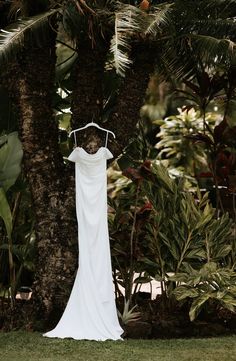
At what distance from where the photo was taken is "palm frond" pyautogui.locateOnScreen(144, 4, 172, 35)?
6.02 m

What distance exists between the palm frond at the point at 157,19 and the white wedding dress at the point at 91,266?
1.20 m

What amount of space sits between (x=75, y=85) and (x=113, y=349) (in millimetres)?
2619

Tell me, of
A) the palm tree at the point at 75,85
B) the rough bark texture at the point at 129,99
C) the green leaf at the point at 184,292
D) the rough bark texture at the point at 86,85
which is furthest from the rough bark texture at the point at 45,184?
the green leaf at the point at 184,292

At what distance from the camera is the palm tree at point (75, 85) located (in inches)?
259

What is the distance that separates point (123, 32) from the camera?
6082mm

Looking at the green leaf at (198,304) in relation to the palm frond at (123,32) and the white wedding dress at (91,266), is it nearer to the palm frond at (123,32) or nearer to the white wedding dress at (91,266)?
the white wedding dress at (91,266)

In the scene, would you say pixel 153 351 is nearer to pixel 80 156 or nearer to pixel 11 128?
pixel 80 156

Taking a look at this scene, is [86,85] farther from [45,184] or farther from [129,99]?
[45,184]

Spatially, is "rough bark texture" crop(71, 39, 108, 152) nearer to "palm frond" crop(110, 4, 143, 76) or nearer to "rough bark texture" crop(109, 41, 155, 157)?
"rough bark texture" crop(109, 41, 155, 157)

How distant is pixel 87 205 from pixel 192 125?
297 inches

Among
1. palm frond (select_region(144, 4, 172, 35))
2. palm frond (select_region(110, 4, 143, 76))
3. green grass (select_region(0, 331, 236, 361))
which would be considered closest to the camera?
green grass (select_region(0, 331, 236, 361))

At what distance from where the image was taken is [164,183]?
698cm

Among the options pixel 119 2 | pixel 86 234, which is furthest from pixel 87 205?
pixel 119 2

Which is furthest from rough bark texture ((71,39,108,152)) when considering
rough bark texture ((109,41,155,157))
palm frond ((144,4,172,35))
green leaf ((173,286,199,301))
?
green leaf ((173,286,199,301))
